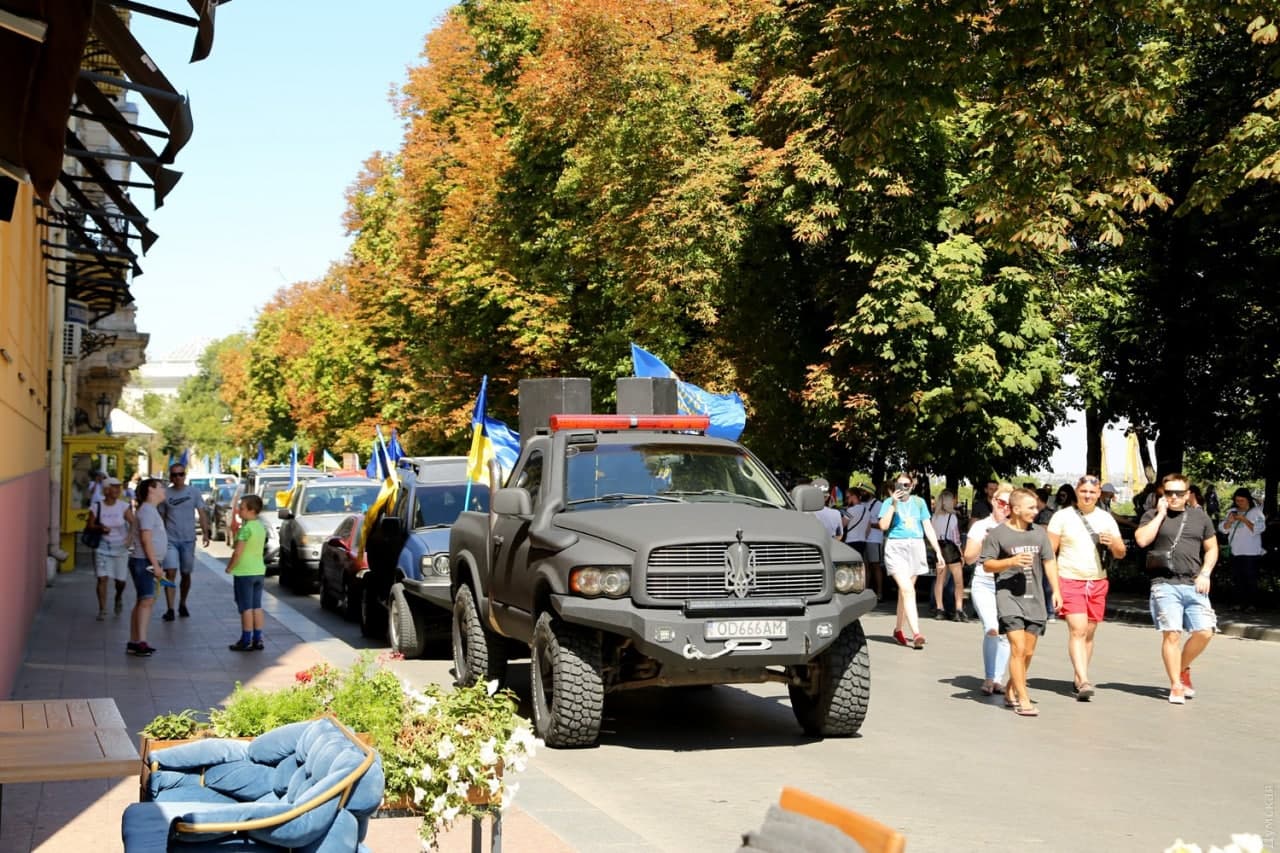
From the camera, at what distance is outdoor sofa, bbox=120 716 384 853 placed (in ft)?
16.8

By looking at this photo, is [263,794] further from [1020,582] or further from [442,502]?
[442,502]

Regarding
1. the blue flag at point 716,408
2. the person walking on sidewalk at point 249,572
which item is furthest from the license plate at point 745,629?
the blue flag at point 716,408

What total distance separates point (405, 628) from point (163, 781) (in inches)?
398

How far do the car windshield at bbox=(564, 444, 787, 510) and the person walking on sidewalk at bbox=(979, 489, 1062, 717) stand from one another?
2.01 meters

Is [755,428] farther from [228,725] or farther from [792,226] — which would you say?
[228,725]

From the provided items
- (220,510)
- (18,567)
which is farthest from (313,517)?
(220,510)

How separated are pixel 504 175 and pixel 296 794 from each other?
3189 cm

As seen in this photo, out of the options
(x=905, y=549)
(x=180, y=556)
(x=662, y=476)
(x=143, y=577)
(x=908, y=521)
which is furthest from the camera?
(x=180, y=556)

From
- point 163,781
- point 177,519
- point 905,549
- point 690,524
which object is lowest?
point 163,781

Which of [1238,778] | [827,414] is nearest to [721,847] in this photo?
[1238,778]

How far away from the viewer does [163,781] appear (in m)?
5.83

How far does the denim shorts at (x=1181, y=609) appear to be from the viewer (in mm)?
12961

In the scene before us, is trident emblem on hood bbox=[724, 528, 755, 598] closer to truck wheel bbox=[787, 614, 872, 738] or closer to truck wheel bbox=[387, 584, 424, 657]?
truck wheel bbox=[787, 614, 872, 738]

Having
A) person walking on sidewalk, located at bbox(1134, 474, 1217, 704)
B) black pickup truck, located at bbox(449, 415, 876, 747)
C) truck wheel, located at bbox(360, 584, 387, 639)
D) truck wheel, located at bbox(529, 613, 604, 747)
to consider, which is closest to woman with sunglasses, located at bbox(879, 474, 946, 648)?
person walking on sidewalk, located at bbox(1134, 474, 1217, 704)
